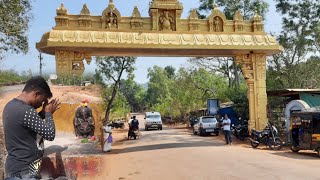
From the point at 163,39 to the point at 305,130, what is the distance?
636 centimetres

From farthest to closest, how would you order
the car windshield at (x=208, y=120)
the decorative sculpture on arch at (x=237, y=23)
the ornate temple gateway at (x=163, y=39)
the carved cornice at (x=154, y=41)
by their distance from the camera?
the car windshield at (x=208, y=120) < the decorative sculpture on arch at (x=237, y=23) < the ornate temple gateway at (x=163, y=39) < the carved cornice at (x=154, y=41)

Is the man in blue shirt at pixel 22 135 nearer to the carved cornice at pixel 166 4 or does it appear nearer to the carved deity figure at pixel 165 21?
the carved deity figure at pixel 165 21

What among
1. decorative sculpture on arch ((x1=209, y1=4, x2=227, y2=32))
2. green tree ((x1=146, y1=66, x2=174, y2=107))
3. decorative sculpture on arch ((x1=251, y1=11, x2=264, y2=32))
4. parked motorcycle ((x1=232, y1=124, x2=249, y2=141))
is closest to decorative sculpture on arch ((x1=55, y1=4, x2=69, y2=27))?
decorative sculpture on arch ((x1=209, y1=4, x2=227, y2=32))

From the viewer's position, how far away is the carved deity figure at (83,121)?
255 inches

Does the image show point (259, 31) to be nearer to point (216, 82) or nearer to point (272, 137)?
point (272, 137)

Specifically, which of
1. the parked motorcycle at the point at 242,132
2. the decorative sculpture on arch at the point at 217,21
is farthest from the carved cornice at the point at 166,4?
the parked motorcycle at the point at 242,132

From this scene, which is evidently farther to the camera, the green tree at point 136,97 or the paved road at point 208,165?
the green tree at point 136,97

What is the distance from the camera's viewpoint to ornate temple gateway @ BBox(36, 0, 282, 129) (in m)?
14.0

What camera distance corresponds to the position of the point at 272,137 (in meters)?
15.5

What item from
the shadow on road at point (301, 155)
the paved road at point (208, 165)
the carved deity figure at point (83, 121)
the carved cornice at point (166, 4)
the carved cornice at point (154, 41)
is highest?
the carved cornice at point (166, 4)

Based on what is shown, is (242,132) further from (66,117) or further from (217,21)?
(66,117)

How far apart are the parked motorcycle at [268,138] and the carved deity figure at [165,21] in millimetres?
5852

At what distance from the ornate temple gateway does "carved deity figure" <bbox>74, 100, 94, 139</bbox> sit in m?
7.03

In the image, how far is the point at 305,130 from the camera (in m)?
13.3
